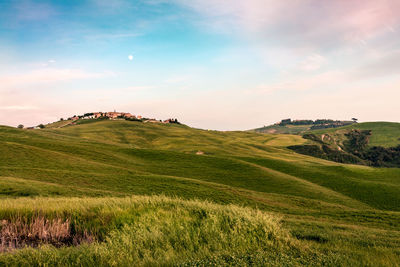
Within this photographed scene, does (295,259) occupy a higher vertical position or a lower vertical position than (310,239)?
higher

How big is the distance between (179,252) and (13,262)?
4.91 meters

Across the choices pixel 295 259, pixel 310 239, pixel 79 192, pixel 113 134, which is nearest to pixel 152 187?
pixel 79 192

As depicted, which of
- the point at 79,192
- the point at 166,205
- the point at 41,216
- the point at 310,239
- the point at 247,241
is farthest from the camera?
the point at 79,192

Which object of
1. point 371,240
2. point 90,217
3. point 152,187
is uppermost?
point 90,217

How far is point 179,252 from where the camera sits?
8.21 m

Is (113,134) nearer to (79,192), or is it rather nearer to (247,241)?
(79,192)

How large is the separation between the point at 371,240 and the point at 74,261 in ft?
39.8

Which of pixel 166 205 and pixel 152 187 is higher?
pixel 166 205

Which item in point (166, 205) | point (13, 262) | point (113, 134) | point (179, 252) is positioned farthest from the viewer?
point (113, 134)

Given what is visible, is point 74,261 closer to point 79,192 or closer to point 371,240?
point 371,240

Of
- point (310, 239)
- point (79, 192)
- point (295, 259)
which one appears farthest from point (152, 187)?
point (295, 259)

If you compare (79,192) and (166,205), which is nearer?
(166,205)

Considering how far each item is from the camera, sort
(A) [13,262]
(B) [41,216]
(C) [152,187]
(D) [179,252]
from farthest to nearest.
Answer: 1. (C) [152,187]
2. (B) [41,216]
3. (D) [179,252]
4. (A) [13,262]

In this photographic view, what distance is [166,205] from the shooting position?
13.3m
